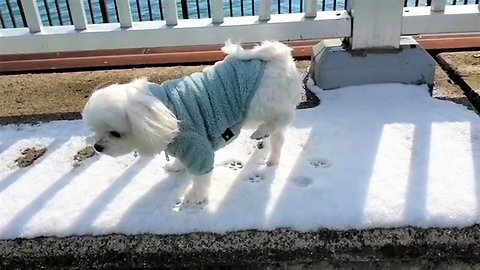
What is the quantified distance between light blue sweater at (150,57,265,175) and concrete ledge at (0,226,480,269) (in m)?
0.26

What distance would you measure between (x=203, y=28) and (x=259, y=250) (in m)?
1.25

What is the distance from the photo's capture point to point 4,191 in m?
1.74

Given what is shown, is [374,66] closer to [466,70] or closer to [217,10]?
[466,70]

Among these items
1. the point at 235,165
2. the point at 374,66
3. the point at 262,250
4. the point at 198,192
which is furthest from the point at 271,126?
the point at 374,66

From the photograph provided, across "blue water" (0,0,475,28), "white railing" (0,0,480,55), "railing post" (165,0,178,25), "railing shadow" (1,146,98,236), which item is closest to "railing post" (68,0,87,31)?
"white railing" (0,0,480,55)

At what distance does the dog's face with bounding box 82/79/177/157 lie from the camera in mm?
1390

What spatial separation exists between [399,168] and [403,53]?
69 centimetres

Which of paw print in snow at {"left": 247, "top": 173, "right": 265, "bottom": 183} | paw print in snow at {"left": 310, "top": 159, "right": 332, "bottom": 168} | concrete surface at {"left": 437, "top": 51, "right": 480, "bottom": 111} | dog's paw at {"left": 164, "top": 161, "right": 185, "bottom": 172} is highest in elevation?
concrete surface at {"left": 437, "top": 51, "right": 480, "bottom": 111}

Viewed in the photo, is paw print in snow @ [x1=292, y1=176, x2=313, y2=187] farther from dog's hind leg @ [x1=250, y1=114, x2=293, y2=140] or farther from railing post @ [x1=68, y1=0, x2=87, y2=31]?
railing post @ [x1=68, y1=0, x2=87, y2=31]

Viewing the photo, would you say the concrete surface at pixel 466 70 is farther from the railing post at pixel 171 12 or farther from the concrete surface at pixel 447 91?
the railing post at pixel 171 12

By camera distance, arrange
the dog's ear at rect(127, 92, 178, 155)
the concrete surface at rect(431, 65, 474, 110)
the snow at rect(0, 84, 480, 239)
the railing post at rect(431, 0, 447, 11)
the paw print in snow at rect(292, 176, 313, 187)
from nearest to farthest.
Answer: the dog's ear at rect(127, 92, 178, 155) < the snow at rect(0, 84, 480, 239) < the paw print in snow at rect(292, 176, 313, 187) < the concrete surface at rect(431, 65, 474, 110) < the railing post at rect(431, 0, 447, 11)

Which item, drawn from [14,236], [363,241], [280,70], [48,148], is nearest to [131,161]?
[48,148]

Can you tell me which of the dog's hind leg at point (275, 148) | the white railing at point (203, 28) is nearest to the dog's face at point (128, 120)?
the dog's hind leg at point (275, 148)

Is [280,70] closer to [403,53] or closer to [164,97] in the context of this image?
[164,97]
